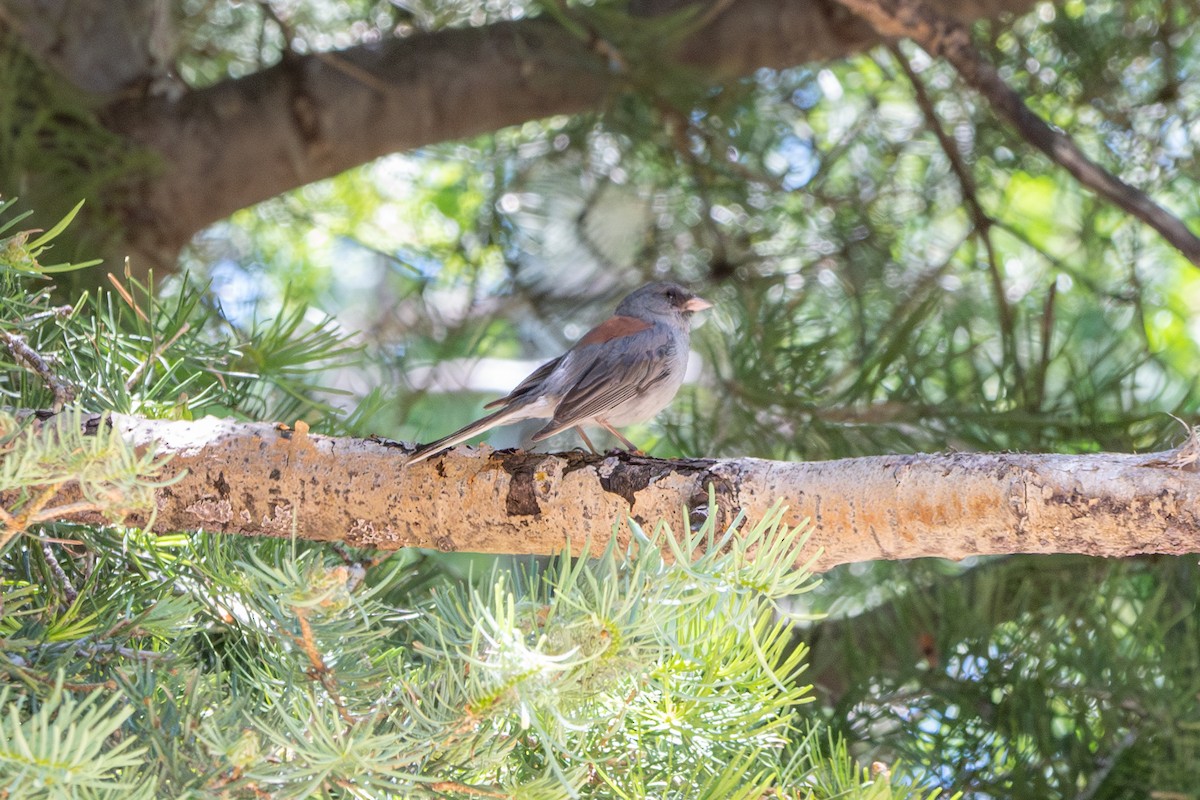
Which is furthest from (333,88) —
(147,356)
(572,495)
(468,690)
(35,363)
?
(468,690)

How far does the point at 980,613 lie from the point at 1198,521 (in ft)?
3.79

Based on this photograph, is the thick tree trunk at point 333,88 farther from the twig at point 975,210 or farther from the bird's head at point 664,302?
the bird's head at point 664,302

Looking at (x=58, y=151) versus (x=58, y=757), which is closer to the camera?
(x=58, y=757)

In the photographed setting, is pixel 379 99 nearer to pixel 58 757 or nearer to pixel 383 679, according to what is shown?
pixel 383 679

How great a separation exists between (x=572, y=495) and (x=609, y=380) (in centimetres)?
79

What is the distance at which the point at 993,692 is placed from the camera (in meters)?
2.12

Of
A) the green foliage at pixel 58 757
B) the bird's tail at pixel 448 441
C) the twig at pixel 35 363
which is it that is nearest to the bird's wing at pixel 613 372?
the bird's tail at pixel 448 441

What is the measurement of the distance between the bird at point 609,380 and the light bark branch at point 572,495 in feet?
1.41

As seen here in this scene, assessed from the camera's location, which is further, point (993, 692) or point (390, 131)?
point (390, 131)

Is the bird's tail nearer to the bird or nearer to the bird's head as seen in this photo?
the bird

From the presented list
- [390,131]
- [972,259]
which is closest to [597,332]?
[390,131]

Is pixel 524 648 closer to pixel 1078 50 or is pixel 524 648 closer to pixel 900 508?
pixel 900 508

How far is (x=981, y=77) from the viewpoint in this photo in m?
2.48

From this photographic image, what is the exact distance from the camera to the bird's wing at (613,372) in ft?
6.93
